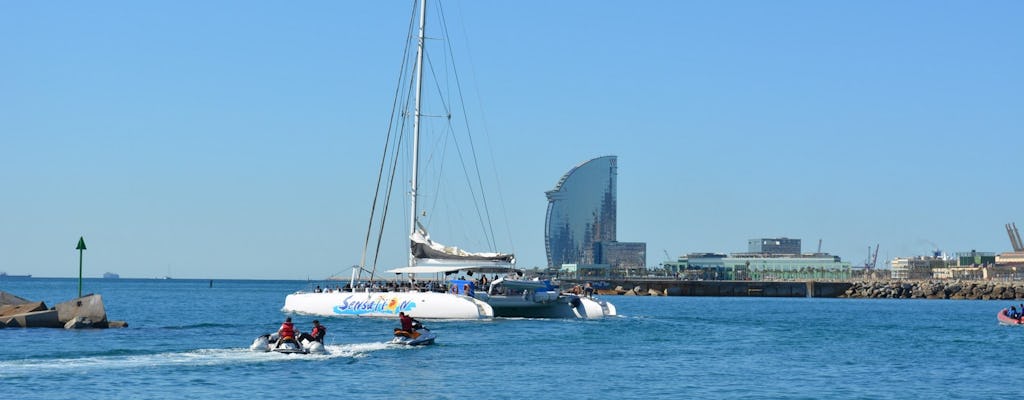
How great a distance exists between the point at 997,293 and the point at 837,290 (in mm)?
20531

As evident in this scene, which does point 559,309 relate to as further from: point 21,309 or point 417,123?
point 21,309

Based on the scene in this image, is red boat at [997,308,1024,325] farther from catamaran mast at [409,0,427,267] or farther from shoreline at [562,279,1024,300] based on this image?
shoreline at [562,279,1024,300]

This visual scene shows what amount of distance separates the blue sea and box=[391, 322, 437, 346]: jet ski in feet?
1.21

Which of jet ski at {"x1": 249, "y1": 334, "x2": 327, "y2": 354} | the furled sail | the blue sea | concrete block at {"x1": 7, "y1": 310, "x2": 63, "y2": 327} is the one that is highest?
the furled sail

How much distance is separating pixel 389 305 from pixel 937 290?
10457 centimetres

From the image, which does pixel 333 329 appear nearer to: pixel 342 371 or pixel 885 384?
pixel 342 371

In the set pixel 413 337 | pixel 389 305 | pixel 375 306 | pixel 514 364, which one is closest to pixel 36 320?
pixel 375 306

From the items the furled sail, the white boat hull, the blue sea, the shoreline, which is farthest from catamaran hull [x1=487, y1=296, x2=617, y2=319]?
the shoreline

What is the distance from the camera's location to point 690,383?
104ft

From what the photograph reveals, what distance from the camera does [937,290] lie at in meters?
143

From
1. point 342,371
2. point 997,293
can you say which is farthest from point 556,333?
point 997,293

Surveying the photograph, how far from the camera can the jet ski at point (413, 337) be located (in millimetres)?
40188

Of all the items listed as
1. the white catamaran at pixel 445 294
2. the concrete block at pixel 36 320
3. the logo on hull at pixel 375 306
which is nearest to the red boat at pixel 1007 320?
the white catamaran at pixel 445 294

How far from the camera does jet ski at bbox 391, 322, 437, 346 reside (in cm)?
4019
